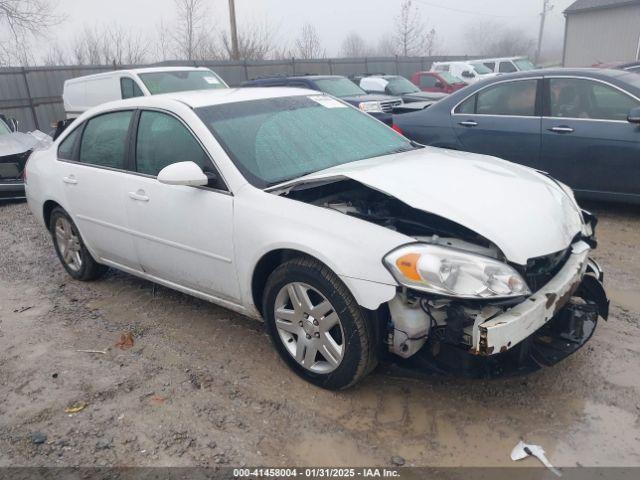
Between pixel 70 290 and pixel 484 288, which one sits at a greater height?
pixel 484 288

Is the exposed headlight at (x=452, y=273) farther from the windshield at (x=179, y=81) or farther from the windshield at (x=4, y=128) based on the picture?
the windshield at (x=4, y=128)

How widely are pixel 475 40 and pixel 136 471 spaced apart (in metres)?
92.0

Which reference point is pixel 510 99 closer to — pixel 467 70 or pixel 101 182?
pixel 101 182

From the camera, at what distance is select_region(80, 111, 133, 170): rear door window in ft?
13.6

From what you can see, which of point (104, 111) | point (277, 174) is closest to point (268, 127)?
point (277, 174)

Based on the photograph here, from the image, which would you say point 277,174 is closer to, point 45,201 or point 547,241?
point 547,241

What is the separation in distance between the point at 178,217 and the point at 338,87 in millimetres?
8765

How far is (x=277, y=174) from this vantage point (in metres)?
3.42

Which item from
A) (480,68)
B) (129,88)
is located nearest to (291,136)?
(129,88)

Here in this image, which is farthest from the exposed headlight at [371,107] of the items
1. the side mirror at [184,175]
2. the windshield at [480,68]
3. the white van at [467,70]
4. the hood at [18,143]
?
the windshield at [480,68]

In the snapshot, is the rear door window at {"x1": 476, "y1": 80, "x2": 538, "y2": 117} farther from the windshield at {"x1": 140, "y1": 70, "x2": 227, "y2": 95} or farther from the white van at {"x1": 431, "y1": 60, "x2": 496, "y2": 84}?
the white van at {"x1": 431, "y1": 60, "x2": 496, "y2": 84}

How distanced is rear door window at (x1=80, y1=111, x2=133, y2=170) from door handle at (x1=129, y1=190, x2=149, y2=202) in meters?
0.28

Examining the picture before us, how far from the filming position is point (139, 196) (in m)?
3.88

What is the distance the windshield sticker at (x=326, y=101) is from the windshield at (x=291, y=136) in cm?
1
